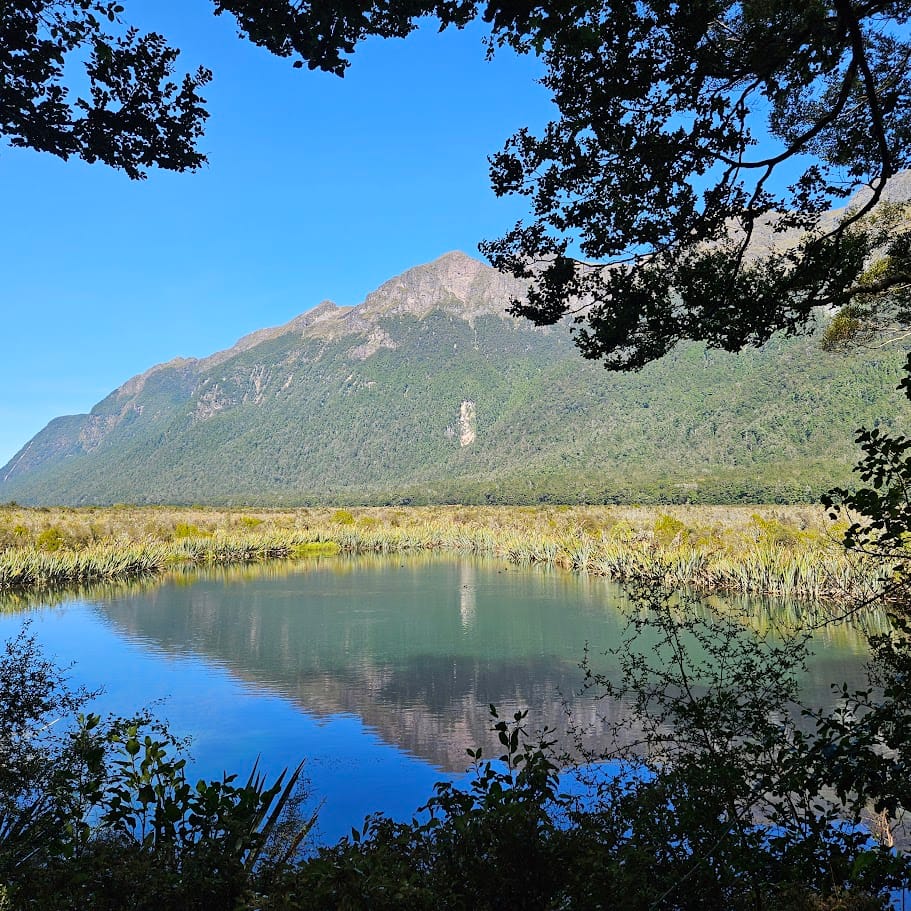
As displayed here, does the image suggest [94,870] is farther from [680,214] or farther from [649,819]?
[680,214]

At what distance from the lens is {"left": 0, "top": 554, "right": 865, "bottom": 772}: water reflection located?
9094 mm

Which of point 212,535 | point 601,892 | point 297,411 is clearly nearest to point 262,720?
point 601,892

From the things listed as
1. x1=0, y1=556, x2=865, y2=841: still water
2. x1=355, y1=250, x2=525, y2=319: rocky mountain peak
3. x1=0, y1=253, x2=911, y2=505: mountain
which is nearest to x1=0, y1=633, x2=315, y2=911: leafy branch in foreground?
x1=0, y1=556, x2=865, y2=841: still water

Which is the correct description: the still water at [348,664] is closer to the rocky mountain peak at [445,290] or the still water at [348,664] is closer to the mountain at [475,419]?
the mountain at [475,419]

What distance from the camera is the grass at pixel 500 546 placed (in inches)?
603

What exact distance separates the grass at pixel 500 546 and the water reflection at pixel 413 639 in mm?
958

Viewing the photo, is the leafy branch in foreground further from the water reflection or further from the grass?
the grass

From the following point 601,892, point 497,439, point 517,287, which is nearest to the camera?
point 601,892

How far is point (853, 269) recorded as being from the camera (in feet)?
13.0

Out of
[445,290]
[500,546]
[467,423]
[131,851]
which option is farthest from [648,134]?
[445,290]

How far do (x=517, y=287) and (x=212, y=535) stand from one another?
159 metres

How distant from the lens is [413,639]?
13.4m

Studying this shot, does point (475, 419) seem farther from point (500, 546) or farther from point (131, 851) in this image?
point (131, 851)

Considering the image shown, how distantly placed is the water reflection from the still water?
1.9 inches
